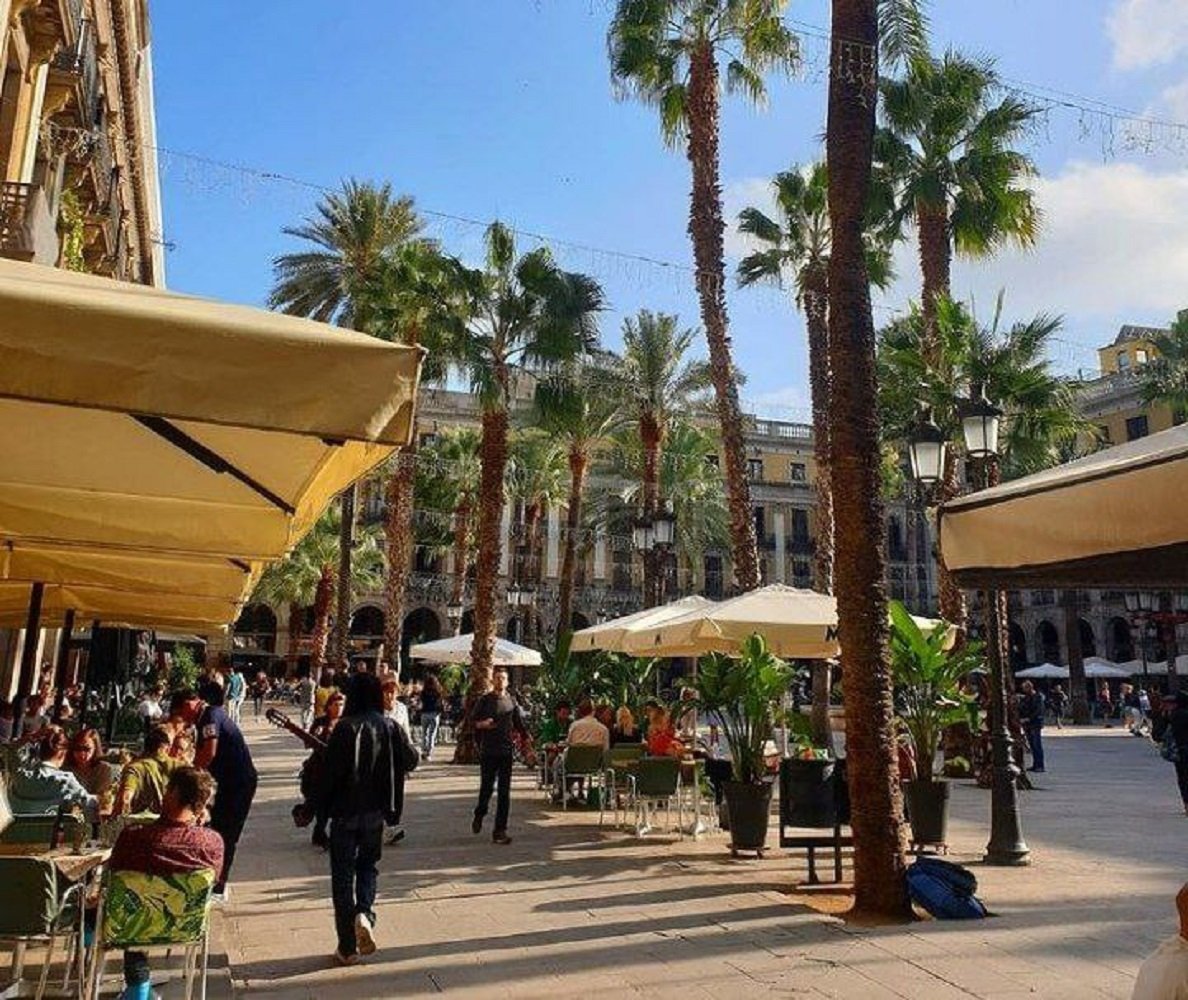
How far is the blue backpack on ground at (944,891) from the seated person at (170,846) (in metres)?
4.63

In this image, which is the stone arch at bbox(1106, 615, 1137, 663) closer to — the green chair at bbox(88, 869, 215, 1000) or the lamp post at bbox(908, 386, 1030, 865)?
the lamp post at bbox(908, 386, 1030, 865)

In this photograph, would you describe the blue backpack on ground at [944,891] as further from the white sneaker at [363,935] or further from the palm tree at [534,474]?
the palm tree at [534,474]

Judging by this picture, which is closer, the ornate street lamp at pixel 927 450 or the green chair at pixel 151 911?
the green chair at pixel 151 911

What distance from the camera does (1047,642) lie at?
59562 millimetres

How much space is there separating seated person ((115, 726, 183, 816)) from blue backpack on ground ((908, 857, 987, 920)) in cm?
504

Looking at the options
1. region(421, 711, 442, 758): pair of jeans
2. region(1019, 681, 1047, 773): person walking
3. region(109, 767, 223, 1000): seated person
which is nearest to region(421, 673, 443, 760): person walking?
region(421, 711, 442, 758): pair of jeans

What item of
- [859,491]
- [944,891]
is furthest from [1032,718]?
[859,491]

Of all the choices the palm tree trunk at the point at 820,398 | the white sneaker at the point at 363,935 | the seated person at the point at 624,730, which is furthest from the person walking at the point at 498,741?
the palm tree trunk at the point at 820,398

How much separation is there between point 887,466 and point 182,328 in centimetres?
4284

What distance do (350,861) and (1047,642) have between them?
2412 inches

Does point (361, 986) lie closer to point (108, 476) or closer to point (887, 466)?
point (108, 476)

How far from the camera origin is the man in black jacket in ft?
18.4

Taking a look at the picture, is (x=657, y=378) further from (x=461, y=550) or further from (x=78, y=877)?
(x=78, y=877)

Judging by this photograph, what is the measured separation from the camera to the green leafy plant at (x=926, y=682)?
29.2 feet
